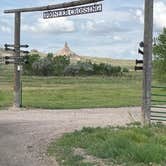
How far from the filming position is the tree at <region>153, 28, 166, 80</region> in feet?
174

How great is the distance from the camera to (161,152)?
10.9 meters

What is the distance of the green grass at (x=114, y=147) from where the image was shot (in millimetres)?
10500

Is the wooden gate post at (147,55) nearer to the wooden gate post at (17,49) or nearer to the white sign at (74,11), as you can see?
the white sign at (74,11)

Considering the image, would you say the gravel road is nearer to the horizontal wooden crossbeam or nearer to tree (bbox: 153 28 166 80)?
the horizontal wooden crossbeam

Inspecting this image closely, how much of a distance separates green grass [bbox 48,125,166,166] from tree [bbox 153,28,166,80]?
127 ft

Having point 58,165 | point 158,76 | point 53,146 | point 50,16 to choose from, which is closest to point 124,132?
point 53,146

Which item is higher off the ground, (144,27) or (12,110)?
(144,27)

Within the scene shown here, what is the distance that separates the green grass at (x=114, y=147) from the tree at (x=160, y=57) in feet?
127

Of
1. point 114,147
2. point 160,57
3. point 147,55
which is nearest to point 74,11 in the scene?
point 147,55

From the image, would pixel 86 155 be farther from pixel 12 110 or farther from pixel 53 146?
pixel 12 110

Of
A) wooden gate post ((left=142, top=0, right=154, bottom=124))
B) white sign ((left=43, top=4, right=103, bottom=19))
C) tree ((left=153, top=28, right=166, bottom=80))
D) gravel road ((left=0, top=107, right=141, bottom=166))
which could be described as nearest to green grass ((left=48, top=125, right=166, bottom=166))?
gravel road ((left=0, top=107, right=141, bottom=166))

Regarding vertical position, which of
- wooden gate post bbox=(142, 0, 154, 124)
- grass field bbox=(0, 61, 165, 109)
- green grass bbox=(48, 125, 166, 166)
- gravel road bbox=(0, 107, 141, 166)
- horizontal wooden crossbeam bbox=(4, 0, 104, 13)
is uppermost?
horizontal wooden crossbeam bbox=(4, 0, 104, 13)

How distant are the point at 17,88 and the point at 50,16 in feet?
12.9

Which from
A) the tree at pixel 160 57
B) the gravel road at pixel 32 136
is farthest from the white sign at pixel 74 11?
the tree at pixel 160 57
